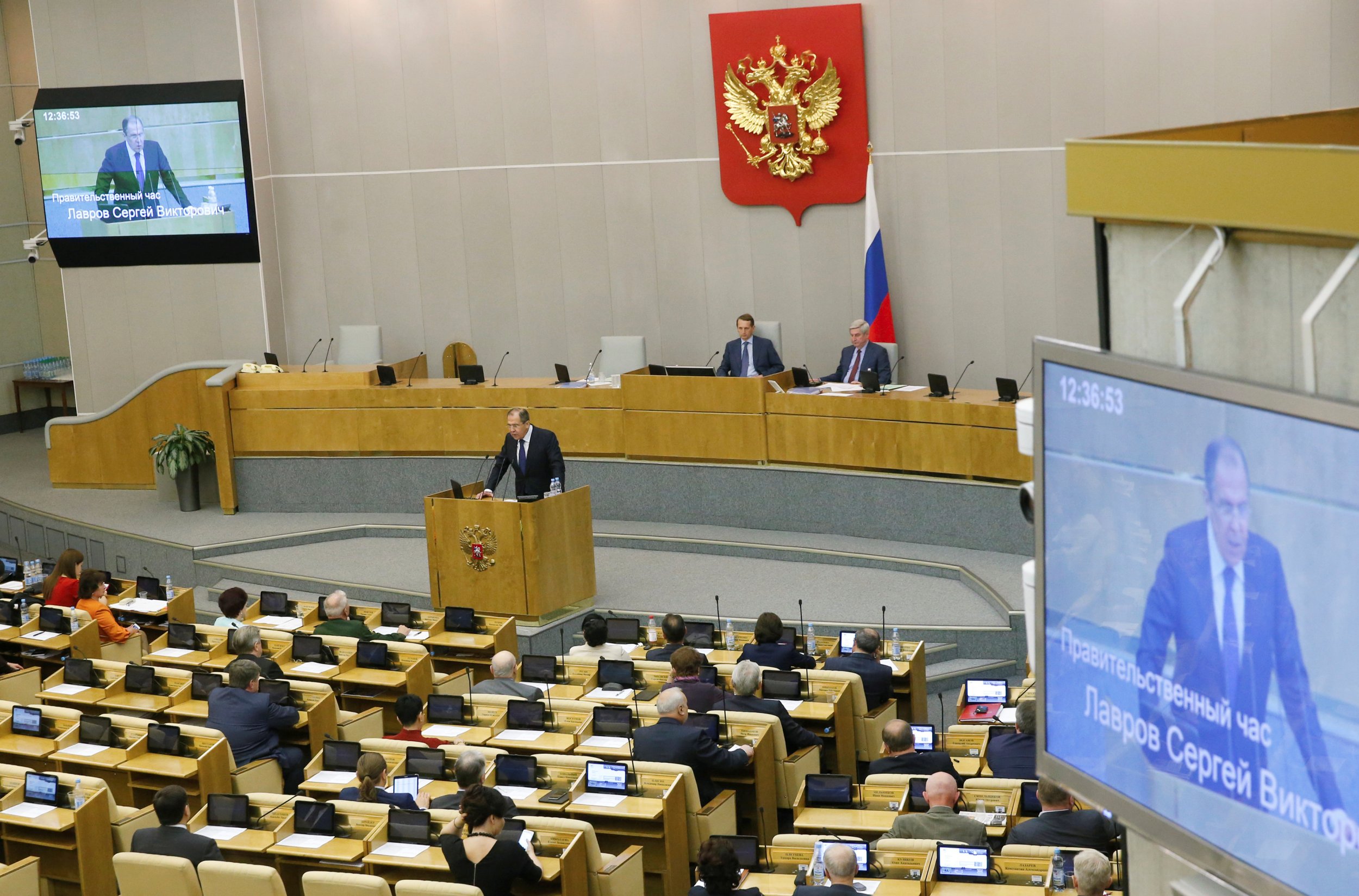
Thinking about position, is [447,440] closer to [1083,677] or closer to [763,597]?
[763,597]

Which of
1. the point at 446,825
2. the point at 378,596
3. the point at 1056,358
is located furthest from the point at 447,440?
the point at 1056,358

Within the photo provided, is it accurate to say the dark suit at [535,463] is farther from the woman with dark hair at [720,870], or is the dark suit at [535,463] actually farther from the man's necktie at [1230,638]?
the man's necktie at [1230,638]

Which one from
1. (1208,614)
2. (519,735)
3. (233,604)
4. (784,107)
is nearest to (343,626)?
(233,604)

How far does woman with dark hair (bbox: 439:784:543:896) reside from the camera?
575cm

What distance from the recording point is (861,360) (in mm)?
12227

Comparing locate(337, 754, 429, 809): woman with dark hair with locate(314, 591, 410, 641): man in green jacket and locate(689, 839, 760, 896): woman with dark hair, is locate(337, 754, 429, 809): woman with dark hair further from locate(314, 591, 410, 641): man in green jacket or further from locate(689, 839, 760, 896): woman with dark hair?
locate(314, 591, 410, 641): man in green jacket

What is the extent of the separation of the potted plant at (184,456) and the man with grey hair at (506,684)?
6173mm

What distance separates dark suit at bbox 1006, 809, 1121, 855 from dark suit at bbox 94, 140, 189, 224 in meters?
11.7

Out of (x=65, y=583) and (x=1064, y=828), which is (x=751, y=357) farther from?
(x=1064, y=828)

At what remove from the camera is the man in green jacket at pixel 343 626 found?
9.38 meters

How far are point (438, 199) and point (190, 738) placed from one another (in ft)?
27.7

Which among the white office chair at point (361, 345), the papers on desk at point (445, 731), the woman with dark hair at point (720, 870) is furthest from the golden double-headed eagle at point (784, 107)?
the woman with dark hair at point (720, 870)

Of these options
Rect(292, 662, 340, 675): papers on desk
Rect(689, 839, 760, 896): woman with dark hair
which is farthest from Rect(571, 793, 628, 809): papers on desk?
Rect(292, 662, 340, 675): papers on desk

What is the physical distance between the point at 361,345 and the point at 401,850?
369 inches
